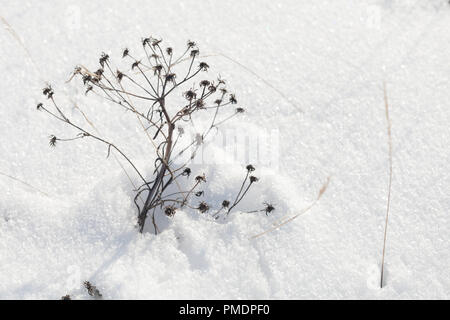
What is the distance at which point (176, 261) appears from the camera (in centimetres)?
154

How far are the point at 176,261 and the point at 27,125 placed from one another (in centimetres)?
91

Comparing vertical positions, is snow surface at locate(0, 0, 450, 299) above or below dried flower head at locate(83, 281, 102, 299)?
above

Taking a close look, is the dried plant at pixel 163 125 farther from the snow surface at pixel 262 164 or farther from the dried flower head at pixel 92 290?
the dried flower head at pixel 92 290

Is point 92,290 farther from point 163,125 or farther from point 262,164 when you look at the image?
point 262,164

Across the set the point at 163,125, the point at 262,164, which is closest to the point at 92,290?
the point at 163,125

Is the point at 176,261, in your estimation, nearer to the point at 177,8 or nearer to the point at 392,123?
the point at 392,123

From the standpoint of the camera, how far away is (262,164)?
178cm

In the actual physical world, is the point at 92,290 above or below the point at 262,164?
below

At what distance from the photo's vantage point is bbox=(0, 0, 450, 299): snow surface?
1.52 meters

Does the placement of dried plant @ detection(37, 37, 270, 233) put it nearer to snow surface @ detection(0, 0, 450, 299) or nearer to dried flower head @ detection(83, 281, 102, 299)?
snow surface @ detection(0, 0, 450, 299)

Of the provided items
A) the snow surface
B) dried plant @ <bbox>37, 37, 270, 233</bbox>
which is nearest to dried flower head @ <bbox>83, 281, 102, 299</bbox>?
the snow surface
